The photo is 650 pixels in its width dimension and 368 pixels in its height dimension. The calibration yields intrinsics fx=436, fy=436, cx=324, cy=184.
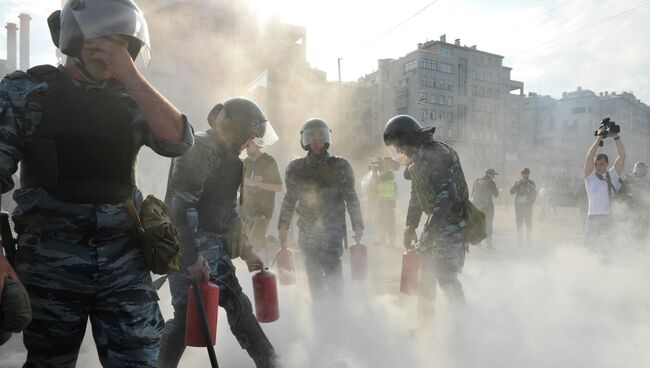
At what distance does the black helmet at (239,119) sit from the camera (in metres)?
2.79

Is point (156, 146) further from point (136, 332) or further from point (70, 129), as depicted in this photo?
point (136, 332)

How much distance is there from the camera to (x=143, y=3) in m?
14.5

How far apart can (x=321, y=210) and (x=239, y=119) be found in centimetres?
165

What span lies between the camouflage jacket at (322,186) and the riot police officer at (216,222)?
1312 mm

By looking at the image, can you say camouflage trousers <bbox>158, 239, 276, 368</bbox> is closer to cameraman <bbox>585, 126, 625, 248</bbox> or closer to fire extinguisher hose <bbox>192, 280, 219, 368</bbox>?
fire extinguisher hose <bbox>192, 280, 219, 368</bbox>

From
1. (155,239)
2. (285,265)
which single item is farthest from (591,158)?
(155,239)

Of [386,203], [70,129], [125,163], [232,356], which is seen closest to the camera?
[70,129]

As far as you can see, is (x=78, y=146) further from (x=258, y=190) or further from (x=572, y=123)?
(x=572, y=123)

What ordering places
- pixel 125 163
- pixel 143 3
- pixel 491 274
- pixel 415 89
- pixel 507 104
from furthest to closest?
1. pixel 507 104
2. pixel 415 89
3. pixel 143 3
4. pixel 491 274
5. pixel 125 163

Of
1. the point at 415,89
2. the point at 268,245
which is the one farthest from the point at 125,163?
the point at 415,89

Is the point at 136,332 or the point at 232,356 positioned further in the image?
the point at 232,356

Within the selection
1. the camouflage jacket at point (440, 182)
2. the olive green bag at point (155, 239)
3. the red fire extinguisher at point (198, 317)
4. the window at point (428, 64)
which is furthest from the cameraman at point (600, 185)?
the window at point (428, 64)

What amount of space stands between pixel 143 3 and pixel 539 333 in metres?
15.2

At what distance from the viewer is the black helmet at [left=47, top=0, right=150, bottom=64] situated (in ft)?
5.02
